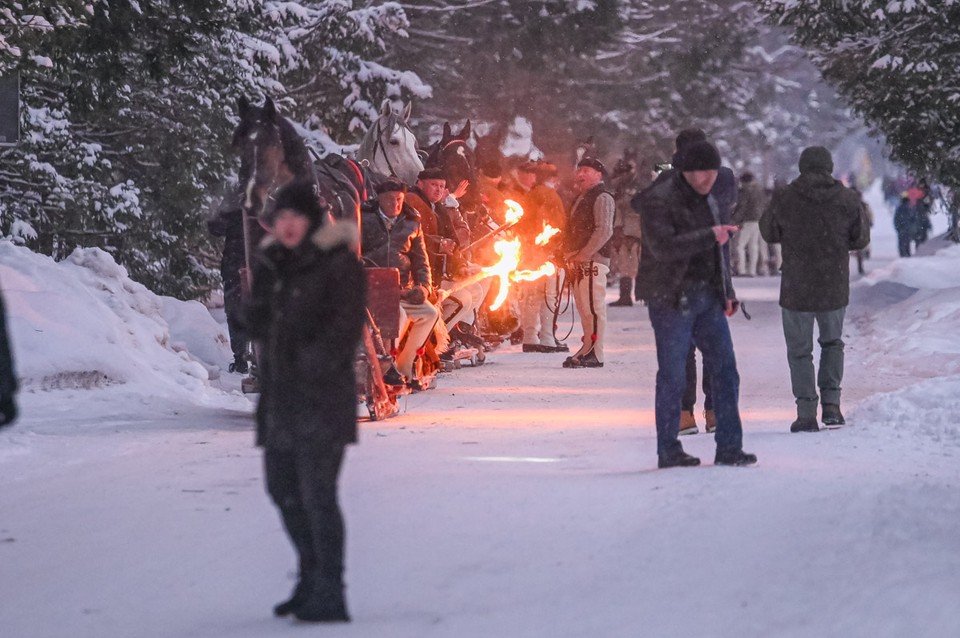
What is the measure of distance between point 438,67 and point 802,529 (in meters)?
30.0

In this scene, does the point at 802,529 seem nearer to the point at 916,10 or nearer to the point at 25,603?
the point at 25,603

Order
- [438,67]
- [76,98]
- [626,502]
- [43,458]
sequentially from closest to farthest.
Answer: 1. [626,502]
2. [43,458]
3. [76,98]
4. [438,67]

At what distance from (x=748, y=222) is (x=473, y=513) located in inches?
1237

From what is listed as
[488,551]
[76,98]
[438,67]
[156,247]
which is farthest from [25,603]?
[438,67]

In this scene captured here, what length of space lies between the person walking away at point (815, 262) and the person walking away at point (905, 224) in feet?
107

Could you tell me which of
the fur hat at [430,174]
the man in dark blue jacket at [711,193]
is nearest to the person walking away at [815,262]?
the man in dark blue jacket at [711,193]

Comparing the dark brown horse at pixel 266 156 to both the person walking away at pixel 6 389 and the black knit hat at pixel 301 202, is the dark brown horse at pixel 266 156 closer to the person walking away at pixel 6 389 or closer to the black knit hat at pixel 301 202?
the black knit hat at pixel 301 202

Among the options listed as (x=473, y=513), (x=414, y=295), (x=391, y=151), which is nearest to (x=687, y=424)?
(x=473, y=513)

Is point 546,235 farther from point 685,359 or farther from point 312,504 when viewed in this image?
point 312,504

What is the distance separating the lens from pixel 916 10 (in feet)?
69.3

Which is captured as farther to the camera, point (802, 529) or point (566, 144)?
point (566, 144)

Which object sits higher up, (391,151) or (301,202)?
(391,151)

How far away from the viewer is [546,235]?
68.2 feet

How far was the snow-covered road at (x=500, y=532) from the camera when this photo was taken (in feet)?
23.1
